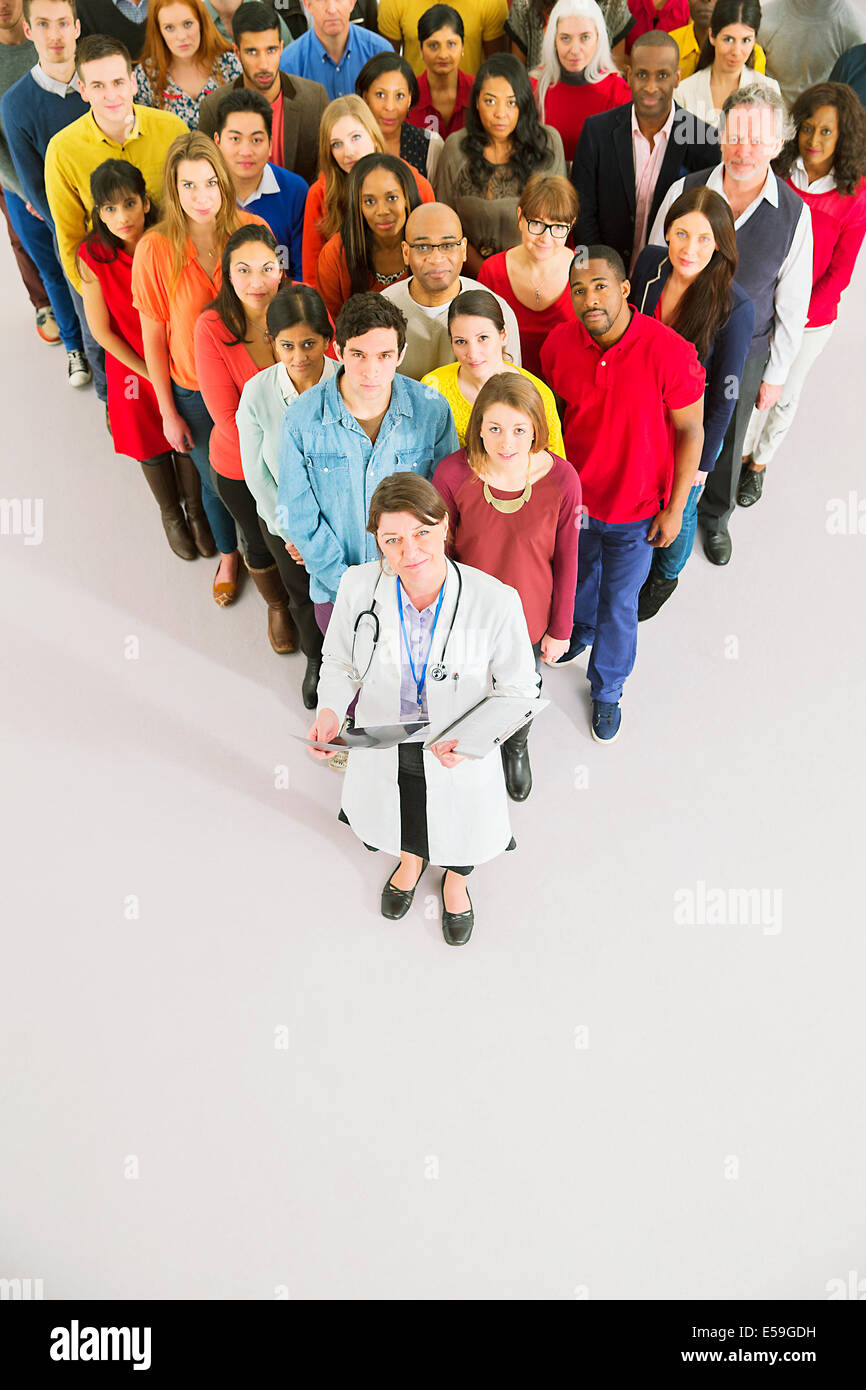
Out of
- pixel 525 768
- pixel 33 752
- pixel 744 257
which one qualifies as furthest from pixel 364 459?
pixel 33 752

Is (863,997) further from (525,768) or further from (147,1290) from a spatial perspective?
(147,1290)

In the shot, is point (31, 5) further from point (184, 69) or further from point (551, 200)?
point (551, 200)

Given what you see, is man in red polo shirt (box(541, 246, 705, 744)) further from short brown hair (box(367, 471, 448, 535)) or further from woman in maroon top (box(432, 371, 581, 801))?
short brown hair (box(367, 471, 448, 535))

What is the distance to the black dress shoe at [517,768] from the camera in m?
3.43

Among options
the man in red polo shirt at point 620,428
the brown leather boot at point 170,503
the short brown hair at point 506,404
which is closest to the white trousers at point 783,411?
the man in red polo shirt at point 620,428

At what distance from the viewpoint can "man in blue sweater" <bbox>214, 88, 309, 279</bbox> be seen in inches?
125

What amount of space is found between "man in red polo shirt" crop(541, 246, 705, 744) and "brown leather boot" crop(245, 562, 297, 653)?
1152 mm

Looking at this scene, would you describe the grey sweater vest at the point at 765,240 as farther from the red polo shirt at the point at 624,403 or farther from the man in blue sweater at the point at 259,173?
the man in blue sweater at the point at 259,173

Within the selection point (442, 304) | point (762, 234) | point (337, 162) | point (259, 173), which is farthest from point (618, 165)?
point (259, 173)

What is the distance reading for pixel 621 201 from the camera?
11.8ft

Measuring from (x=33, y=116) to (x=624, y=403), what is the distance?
2.54 m

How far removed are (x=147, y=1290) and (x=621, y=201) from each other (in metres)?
3.85

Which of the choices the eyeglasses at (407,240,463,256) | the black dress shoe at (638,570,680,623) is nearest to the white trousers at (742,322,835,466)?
the black dress shoe at (638,570,680,623)

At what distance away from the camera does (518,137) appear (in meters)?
3.33
